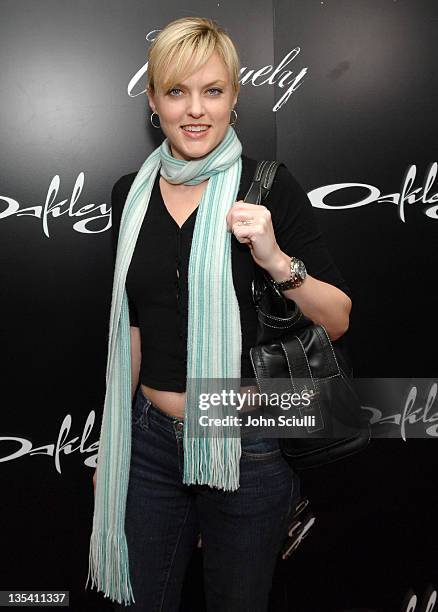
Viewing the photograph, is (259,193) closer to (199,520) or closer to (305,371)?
(305,371)

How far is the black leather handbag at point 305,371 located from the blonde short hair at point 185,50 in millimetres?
269

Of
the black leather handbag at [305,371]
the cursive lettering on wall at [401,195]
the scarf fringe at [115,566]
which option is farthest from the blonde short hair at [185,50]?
the scarf fringe at [115,566]

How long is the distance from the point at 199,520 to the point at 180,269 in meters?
0.54

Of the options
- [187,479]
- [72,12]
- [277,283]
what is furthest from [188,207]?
[72,12]

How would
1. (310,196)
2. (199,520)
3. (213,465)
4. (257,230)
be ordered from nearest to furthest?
(257,230)
(213,465)
(199,520)
(310,196)

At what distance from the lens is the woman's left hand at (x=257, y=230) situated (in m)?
1.21

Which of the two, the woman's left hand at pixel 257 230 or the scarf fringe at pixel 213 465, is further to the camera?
the scarf fringe at pixel 213 465

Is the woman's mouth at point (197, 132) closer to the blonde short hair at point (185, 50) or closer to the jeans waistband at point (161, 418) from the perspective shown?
the blonde short hair at point (185, 50)

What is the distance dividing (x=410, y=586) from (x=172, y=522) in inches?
Answer: 41.5

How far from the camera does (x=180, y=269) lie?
1346mm

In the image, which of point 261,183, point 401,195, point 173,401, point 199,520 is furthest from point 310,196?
point 199,520

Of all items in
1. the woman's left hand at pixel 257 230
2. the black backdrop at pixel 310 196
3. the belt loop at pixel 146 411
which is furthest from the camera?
the black backdrop at pixel 310 196

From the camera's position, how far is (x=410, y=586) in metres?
2.10

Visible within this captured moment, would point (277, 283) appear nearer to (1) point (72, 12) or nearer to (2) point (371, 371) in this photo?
(2) point (371, 371)
